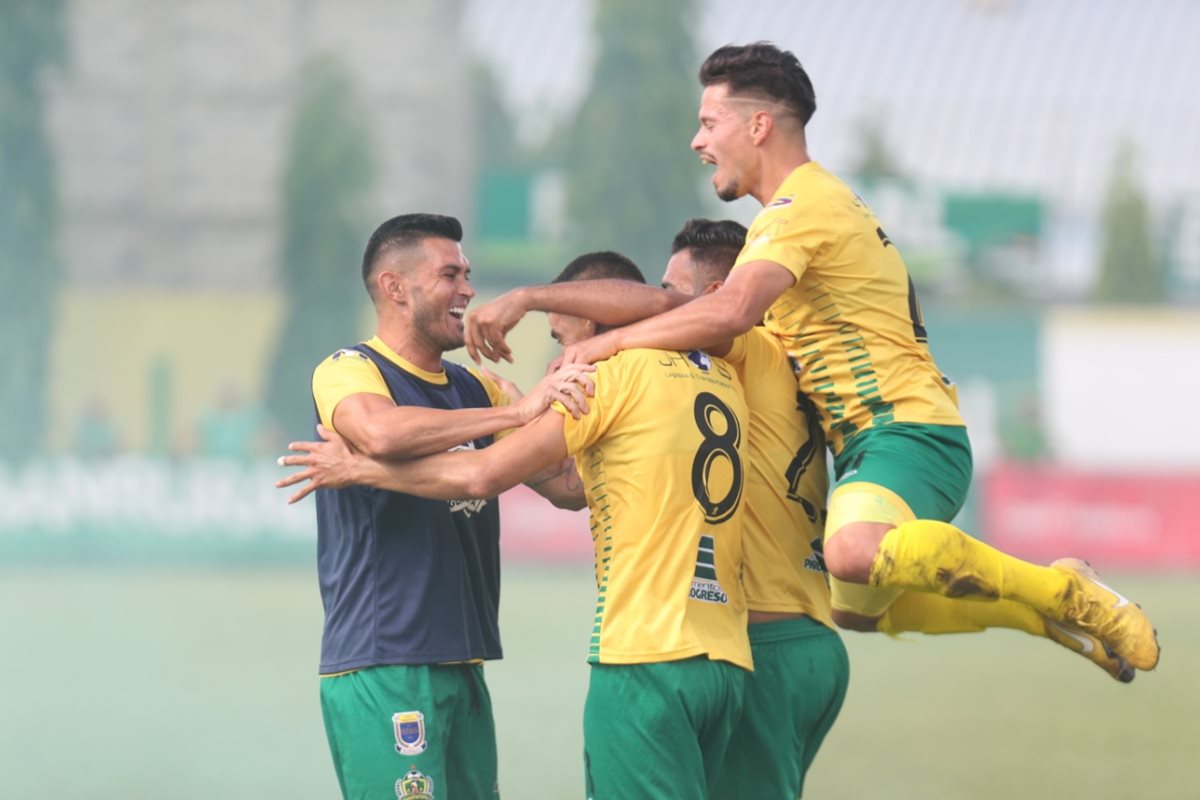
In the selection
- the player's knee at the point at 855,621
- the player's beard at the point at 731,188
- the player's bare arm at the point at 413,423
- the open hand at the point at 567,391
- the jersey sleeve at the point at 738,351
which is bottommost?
the player's knee at the point at 855,621

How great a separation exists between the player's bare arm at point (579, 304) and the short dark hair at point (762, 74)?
846mm

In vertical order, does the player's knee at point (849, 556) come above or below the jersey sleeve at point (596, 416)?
below

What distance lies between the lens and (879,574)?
510cm

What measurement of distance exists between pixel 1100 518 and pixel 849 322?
24978 millimetres

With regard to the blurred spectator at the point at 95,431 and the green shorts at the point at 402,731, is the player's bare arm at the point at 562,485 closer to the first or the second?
the green shorts at the point at 402,731

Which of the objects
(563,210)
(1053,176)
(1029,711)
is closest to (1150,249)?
(1053,176)

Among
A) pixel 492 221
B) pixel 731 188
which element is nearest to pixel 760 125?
pixel 731 188

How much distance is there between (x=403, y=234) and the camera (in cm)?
576

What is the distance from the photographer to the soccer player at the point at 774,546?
17.6ft

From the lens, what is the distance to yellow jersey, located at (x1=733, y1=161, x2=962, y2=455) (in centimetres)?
559

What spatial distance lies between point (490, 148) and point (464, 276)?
38.5 metres

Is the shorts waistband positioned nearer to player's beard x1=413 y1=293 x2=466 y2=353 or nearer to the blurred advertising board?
player's beard x1=413 y1=293 x2=466 y2=353

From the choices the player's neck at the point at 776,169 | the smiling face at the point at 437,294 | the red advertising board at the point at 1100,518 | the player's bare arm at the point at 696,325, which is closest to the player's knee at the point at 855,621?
the player's bare arm at the point at 696,325

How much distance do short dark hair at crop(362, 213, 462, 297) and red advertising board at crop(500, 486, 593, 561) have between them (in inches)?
878
